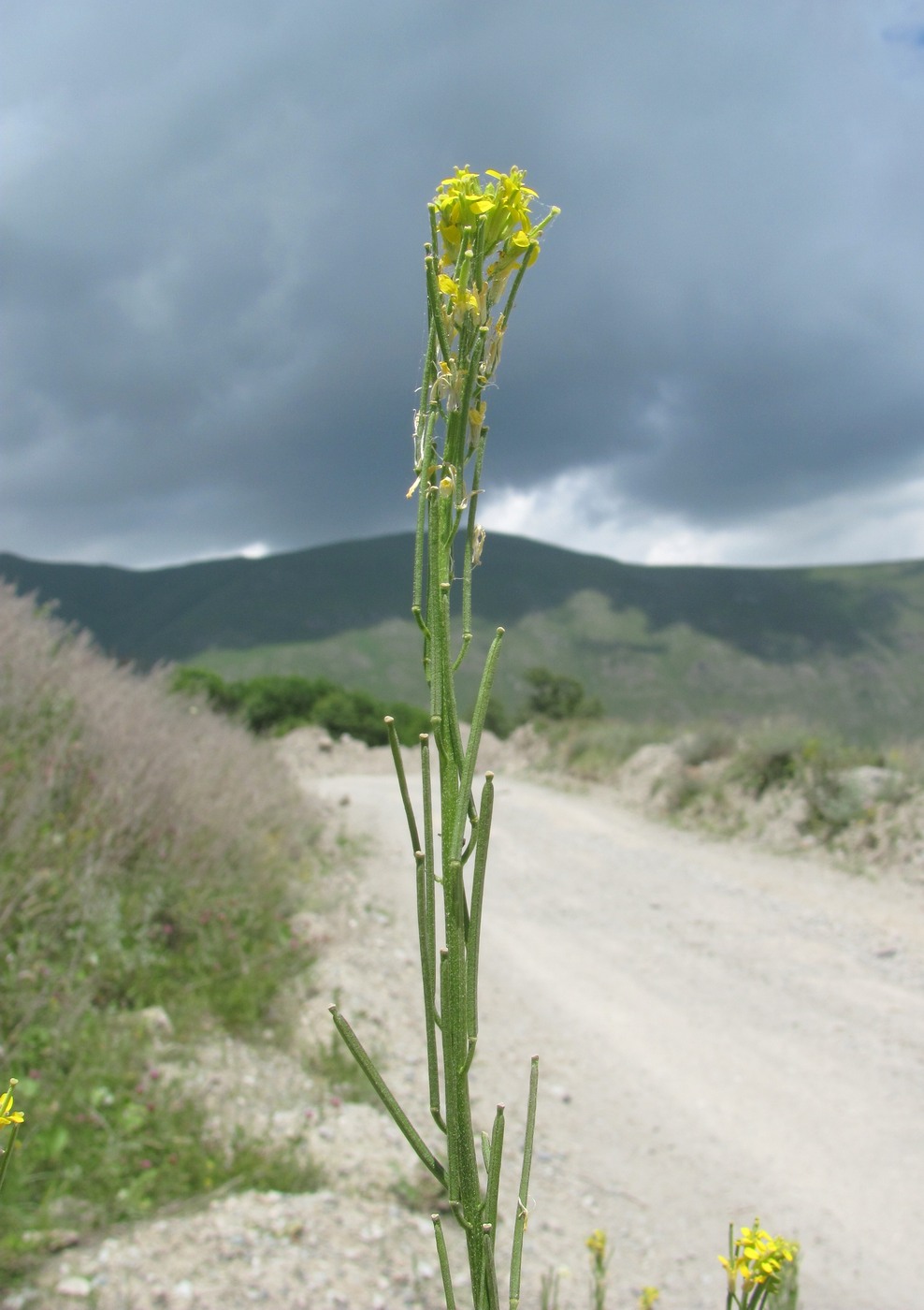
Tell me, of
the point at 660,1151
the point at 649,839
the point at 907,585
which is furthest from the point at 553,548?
the point at 660,1151

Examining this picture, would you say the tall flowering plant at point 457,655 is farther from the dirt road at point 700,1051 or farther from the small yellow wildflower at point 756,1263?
the dirt road at point 700,1051

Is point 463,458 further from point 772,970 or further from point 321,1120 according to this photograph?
point 772,970

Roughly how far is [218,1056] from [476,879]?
15.7ft

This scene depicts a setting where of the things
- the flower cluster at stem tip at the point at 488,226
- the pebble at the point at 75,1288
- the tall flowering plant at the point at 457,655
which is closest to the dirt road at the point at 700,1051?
the pebble at the point at 75,1288

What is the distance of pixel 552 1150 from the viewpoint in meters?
5.05

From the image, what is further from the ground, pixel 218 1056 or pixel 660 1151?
pixel 218 1056

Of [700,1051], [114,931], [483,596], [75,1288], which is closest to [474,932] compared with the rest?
[75,1288]

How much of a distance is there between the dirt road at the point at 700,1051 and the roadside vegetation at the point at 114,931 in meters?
1.05

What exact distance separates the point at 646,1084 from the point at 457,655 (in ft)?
18.5

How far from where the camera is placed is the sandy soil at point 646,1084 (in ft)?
11.7

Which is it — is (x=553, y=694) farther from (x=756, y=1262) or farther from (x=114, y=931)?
(x=756, y=1262)

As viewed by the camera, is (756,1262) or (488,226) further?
(756,1262)

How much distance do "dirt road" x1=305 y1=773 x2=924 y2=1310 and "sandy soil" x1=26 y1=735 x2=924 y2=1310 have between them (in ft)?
0.06

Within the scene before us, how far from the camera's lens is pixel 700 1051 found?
19.9 feet
